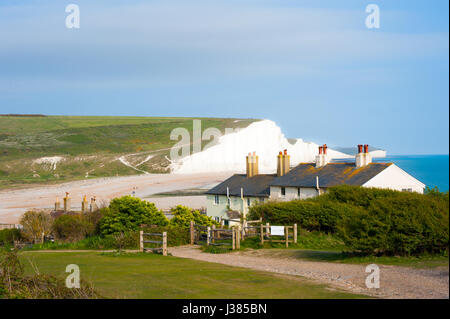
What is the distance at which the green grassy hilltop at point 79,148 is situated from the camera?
9944cm

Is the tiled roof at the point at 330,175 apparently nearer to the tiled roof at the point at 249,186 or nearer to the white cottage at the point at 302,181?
the white cottage at the point at 302,181

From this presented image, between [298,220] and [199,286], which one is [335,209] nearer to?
[298,220]

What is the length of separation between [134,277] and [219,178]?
64787 millimetres

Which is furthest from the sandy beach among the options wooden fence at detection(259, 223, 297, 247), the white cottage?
wooden fence at detection(259, 223, 297, 247)

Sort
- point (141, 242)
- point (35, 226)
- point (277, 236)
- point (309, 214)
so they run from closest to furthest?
point (141, 242) < point (277, 236) < point (309, 214) < point (35, 226)

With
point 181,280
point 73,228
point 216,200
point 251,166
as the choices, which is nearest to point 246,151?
point 251,166

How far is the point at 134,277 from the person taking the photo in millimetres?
18250

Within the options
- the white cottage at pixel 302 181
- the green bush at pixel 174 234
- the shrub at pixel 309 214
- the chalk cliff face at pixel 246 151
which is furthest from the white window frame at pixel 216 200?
the chalk cliff face at pixel 246 151

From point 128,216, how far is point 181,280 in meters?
16.0

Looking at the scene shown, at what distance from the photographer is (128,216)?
1293 inches

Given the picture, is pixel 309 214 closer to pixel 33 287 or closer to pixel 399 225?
pixel 399 225

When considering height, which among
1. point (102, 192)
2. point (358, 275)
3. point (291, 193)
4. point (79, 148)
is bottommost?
point (358, 275)

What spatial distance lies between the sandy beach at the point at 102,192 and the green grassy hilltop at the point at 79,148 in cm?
936

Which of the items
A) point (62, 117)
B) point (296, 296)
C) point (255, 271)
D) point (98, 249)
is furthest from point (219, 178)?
point (62, 117)
